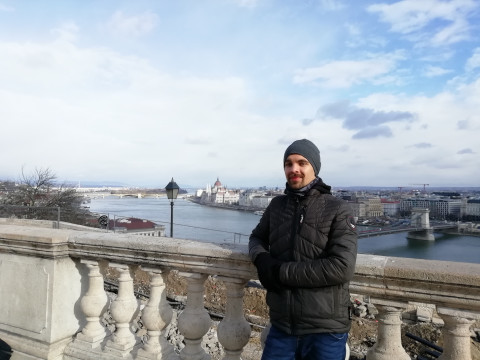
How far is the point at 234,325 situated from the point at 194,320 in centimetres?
23

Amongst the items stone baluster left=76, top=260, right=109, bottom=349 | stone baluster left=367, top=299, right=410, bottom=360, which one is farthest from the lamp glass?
stone baluster left=367, top=299, right=410, bottom=360

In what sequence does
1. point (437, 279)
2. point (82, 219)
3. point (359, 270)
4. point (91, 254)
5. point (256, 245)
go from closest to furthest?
point (437, 279)
point (359, 270)
point (256, 245)
point (91, 254)
point (82, 219)

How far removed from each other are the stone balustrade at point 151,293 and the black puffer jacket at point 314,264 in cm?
18

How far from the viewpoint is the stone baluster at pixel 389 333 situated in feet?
4.90

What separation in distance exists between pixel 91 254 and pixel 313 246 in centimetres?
139

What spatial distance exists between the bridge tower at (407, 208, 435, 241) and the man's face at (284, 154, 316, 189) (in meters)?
56.4

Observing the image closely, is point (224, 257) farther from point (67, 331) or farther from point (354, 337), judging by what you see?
point (354, 337)

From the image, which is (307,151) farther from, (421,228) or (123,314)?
(421,228)

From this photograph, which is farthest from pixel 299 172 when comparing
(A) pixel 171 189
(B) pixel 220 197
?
(B) pixel 220 197

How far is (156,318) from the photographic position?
1.92m

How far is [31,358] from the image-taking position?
85.7 inches

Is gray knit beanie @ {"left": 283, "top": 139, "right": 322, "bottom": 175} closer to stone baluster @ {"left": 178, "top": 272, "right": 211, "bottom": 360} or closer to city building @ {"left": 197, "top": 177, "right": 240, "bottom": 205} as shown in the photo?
stone baluster @ {"left": 178, "top": 272, "right": 211, "bottom": 360}

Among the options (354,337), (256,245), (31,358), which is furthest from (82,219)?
(256,245)

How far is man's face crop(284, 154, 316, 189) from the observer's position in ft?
5.13
